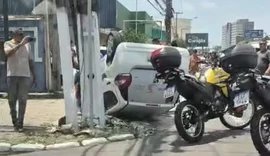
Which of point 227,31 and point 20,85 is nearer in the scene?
point 20,85

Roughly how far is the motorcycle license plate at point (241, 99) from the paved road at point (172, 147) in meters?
0.64

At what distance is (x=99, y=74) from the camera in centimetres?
812

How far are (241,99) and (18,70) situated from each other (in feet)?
12.1

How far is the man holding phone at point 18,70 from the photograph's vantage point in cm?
795

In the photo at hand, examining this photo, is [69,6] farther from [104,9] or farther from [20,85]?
[104,9]

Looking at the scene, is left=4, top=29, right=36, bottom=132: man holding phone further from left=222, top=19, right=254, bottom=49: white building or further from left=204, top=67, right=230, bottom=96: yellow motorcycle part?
left=222, top=19, right=254, bottom=49: white building

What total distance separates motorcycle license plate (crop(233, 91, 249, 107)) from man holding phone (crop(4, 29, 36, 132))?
348 cm

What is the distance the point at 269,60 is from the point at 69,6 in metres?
5.54

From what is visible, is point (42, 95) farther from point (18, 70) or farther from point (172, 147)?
point (172, 147)

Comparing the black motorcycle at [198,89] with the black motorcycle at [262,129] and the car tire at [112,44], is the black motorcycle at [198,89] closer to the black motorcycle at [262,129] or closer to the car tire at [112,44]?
the black motorcycle at [262,129]

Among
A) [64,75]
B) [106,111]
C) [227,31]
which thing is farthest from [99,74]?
[227,31]

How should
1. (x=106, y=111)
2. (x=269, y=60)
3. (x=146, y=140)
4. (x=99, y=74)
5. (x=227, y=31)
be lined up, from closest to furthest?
(x=146, y=140), (x=99, y=74), (x=106, y=111), (x=269, y=60), (x=227, y=31)

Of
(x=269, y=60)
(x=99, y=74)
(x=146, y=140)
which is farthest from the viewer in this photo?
(x=269, y=60)

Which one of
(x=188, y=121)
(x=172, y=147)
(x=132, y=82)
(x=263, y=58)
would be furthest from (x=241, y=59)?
(x=263, y=58)
